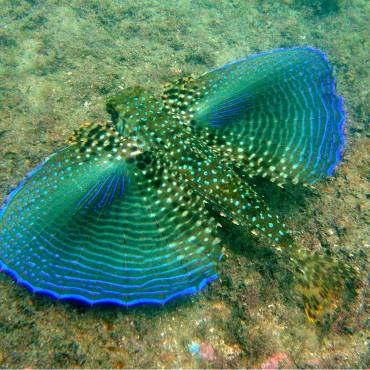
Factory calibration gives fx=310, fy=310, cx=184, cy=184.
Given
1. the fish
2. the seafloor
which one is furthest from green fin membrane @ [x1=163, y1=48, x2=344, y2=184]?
the seafloor

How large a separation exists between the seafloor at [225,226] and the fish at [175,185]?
0.84 ft

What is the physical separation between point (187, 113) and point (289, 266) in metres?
2.21

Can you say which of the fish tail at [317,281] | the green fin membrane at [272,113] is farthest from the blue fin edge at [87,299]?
the green fin membrane at [272,113]

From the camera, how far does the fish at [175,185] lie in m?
2.99

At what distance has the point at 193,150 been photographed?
3590 mm

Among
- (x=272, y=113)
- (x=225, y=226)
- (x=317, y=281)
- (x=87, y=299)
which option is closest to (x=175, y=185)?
(x=225, y=226)

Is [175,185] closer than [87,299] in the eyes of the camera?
No

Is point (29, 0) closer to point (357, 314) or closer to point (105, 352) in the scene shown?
point (105, 352)

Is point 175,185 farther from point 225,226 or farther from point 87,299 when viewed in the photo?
point 87,299

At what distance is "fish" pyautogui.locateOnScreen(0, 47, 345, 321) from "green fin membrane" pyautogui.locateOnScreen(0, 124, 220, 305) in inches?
0.4

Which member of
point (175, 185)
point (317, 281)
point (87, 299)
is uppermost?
point (175, 185)

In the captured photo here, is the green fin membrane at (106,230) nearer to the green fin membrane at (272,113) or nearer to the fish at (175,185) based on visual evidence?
the fish at (175,185)

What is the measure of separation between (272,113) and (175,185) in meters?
1.67

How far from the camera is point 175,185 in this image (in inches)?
136
